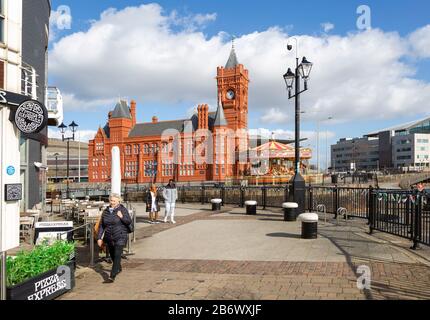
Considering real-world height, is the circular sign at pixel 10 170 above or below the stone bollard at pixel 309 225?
above

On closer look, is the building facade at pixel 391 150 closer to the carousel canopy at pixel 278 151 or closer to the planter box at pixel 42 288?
the carousel canopy at pixel 278 151

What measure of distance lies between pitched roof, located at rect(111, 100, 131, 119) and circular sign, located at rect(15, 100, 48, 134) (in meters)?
72.1

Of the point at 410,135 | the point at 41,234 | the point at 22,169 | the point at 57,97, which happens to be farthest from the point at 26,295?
the point at 410,135

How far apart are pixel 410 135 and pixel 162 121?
9415 centimetres

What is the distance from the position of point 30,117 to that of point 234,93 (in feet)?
218

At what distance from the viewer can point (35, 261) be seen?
5570 millimetres

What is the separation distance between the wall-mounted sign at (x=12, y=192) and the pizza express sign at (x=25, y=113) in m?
1.65

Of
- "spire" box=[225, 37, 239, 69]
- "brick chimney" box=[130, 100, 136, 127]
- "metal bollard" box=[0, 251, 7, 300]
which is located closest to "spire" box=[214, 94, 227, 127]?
"spire" box=[225, 37, 239, 69]

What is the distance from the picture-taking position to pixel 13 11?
35.9 ft

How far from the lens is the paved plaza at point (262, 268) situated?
5.72 m

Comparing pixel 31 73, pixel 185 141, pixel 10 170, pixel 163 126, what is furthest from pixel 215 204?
pixel 163 126

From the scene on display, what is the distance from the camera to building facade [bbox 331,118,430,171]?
126125 mm

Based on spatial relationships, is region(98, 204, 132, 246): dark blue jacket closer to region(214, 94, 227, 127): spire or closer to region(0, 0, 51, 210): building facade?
region(0, 0, 51, 210): building facade

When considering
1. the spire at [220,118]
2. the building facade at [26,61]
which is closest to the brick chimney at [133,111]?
the spire at [220,118]
